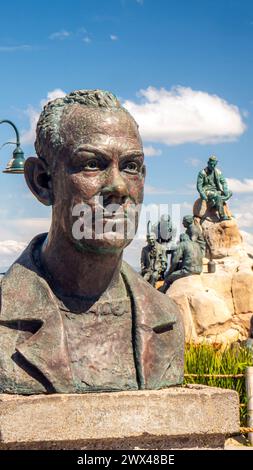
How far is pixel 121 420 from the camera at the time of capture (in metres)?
3.69

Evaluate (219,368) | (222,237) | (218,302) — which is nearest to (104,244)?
(219,368)

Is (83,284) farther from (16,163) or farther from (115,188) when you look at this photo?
(16,163)

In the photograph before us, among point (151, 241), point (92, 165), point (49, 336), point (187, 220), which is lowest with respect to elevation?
point (49, 336)

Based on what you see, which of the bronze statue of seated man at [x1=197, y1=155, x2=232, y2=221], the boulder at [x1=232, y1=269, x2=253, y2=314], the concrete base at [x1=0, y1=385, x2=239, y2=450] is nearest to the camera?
the concrete base at [x1=0, y1=385, x2=239, y2=450]

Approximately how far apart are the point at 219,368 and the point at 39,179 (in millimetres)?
5077

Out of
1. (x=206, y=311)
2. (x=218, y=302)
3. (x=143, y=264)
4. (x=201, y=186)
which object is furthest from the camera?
(x=201, y=186)

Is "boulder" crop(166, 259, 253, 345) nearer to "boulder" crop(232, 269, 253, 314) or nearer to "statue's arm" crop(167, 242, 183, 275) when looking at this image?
"boulder" crop(232, 269, 253, 314)

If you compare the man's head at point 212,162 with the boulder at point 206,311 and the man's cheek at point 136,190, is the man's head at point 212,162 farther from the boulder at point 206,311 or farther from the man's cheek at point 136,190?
the man's cheek at point 136,190

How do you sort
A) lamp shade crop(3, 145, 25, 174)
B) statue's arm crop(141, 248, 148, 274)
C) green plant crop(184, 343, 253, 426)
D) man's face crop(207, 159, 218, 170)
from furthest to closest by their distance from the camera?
man's face crop(207, 159, 218, 170)
statue's arm crop(141, 248, 148, 274)
lamp shade crop(3, 145, 25, 174)
green plant crop(184, 343, 253, 426)

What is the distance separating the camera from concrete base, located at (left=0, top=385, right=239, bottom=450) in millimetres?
3559

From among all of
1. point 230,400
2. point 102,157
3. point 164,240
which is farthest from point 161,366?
point 164,240

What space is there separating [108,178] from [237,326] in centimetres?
1339

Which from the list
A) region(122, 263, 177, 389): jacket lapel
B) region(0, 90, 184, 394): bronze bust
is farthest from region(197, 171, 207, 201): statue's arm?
region(0, 90, 184, 394): bronze bust
